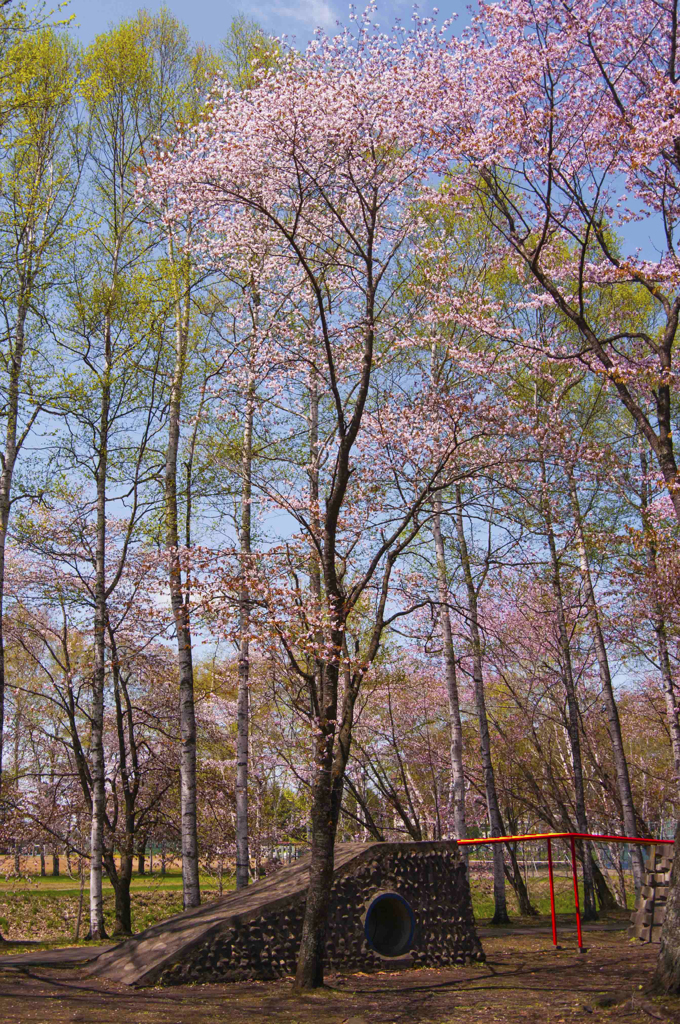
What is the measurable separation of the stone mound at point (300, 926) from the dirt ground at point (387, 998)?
23 centimetres

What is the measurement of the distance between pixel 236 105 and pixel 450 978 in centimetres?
936

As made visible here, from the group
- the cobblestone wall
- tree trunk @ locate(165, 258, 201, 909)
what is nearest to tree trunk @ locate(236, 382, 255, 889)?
tree trunk @ locate(165, 258, 201, 909)

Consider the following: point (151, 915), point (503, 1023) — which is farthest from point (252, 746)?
point (503, 1023)

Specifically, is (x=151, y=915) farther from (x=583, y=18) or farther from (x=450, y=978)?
(x=583, y=18)

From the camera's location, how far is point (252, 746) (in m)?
21.0

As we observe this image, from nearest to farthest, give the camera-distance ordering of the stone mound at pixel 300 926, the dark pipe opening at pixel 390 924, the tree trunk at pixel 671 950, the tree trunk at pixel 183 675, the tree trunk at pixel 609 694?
1. the tree trunk at pixel 671 950
2. the stone mound at pixel 300 926
3. the dark pipe opening at pixel 390 924
4. the tree trunk at pixel 183 675
5. the tree trunk at pixel 609 694

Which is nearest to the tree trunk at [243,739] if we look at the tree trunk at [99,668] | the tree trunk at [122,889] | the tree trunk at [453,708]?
the tree trunk at [99,668]

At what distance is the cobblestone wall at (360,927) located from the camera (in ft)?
26.0

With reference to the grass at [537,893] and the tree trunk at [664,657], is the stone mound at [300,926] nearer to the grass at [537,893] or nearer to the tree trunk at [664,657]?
the tree trunk at [664,657]

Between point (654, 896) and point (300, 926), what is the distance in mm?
5314

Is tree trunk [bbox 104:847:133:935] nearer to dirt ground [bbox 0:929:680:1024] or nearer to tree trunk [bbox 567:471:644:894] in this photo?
dirt ground [bbox 0:929:680:1024]

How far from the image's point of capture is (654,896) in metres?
10.6

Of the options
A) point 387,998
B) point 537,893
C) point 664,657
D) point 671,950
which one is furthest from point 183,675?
point 537,893

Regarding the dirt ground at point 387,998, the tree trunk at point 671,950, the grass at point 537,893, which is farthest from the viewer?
the grass at point 537,893
